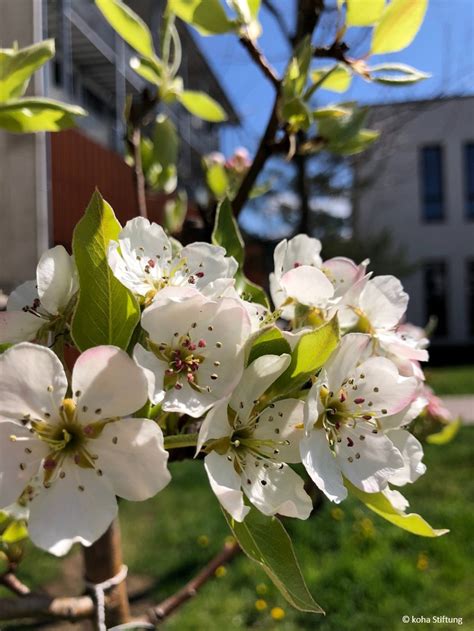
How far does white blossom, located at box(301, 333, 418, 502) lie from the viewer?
335 mm

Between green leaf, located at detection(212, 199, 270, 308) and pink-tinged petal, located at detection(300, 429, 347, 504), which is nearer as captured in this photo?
pink-tinged petal, located at detection(300, 429, 347, 504)

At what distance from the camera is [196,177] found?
292 centimetres

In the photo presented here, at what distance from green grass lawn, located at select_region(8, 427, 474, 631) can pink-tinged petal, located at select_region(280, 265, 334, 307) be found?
4.83ft

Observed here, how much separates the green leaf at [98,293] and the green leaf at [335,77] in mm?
336

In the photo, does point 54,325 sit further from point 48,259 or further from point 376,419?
point 376,419

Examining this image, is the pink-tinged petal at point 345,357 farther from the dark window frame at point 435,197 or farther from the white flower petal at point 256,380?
the dark window frame at point 435,197

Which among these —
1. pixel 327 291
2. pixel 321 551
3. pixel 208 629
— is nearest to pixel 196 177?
pixel 321 551

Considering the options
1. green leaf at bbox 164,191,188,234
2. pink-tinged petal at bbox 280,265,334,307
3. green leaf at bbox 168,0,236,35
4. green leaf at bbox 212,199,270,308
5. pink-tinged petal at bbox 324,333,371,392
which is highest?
green leaf at bbox 168,0,236,35

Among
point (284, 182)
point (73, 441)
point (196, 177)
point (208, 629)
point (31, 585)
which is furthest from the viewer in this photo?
point (284, 182)

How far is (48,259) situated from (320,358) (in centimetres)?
16

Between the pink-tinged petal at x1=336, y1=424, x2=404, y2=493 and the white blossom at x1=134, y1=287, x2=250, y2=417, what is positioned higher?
the white blossom at x1=134, y1=287, x2=250, y2=417

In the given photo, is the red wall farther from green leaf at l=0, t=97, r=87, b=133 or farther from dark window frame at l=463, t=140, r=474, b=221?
dark window frame at l=463, t=140, r=474, b=221

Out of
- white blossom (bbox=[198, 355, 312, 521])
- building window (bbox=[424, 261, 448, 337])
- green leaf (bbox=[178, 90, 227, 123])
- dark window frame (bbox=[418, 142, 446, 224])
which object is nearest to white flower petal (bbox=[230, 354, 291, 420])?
white blossom (bbox=[198, 355, 312, 521])

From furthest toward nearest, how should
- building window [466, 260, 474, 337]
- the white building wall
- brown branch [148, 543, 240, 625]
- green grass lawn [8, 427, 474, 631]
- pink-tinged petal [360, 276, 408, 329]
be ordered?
building window [466, 260, 474, 337], the white building wall, green grass lawn [8, 427, 474, 631], brown branch [148, 543, 240, 625], pink-tinged petal [360, 276, 408, 329]
